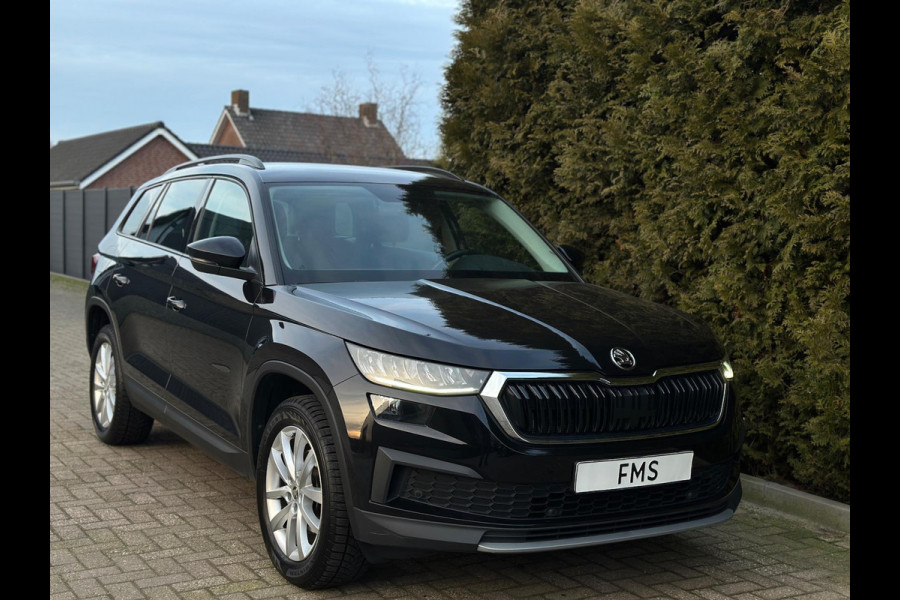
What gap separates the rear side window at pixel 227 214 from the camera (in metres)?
5.20

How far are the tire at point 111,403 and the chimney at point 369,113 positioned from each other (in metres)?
31.0

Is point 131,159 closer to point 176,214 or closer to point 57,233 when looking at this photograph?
point 57,233

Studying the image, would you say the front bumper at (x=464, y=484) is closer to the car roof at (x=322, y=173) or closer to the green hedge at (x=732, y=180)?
the car roof at (x=322, y=173)

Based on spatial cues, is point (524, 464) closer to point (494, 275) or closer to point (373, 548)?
point (373, 548)

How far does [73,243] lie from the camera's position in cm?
2620

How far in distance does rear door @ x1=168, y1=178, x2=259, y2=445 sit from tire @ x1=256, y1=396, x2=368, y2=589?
45 centimetres

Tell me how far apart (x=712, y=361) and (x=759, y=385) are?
192 cm

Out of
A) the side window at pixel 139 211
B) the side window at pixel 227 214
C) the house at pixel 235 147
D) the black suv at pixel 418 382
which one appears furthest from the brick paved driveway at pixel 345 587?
the house at pixel 235 147

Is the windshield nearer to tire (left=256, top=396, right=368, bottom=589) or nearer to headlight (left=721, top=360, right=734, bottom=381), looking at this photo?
tire (left=256, top=396, right=368, bottom=589)

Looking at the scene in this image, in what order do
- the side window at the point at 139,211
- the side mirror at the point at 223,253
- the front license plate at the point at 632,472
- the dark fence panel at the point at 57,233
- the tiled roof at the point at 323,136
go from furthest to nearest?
the tiled roof at the point at 323,136 → the dark fence panel at the point at 57,233 → the side window at the point at 139,211 → the side mirror at the point at 223,253 → the front license plate at the point at 632,472

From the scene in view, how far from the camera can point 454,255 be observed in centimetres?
526

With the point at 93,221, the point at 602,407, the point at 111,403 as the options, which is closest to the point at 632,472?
the point at 602,407

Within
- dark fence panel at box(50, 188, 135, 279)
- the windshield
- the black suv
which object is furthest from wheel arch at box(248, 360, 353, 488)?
dark fence panel at box(50, 188, 135, 279)
